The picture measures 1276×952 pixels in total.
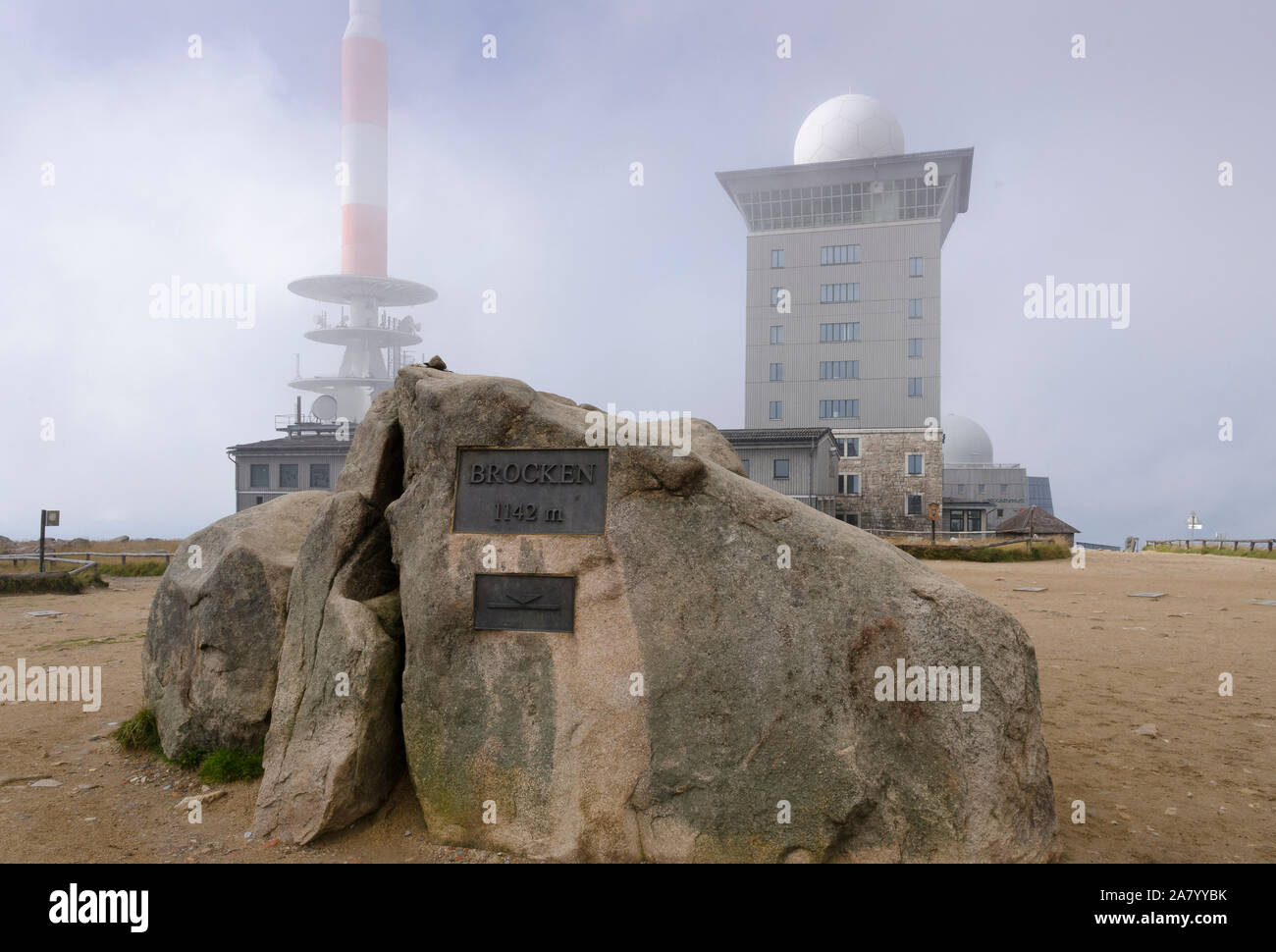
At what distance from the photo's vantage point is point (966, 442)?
75.4 metres

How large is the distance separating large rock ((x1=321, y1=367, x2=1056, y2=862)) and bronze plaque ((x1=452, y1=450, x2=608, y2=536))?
9 centimetres

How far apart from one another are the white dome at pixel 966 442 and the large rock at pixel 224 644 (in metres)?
75.1

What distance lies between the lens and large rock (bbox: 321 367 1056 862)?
204 inches

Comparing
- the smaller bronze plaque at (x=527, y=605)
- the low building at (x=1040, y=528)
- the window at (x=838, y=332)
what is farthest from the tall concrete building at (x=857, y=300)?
the smaller bronze plaque at (x=527, y=605)

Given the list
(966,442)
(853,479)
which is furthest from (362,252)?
(966,442)

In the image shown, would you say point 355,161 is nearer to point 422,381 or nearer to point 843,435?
point 843,435

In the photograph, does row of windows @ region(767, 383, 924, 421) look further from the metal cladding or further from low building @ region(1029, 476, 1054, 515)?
low building @ region(1029, 476, 1054, 515)

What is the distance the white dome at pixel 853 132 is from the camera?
5541cm

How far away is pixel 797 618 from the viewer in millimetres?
5461

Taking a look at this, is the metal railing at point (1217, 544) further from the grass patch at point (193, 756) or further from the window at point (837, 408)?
the grass patch at point (193, 756)

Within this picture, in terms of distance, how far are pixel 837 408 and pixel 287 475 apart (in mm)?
35858

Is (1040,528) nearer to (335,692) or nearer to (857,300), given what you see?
(857,300)

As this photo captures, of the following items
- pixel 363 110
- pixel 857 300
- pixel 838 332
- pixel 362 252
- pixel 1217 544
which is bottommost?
pixel 1217 544

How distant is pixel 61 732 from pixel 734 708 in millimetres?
7501
